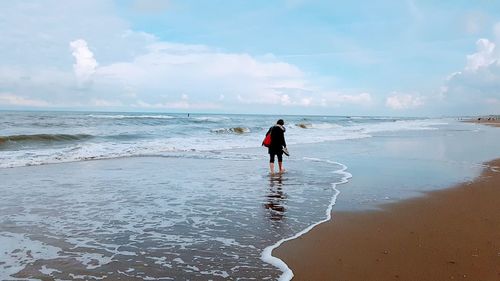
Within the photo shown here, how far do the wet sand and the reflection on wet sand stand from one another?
38.0 inches

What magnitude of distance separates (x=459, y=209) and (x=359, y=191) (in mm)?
2260

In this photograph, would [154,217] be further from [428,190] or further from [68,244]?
[428,190]

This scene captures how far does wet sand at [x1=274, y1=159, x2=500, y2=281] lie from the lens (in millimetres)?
4422

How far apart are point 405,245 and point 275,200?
344 cm

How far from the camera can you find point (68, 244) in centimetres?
545

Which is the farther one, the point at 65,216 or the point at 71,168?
the point at 71,168

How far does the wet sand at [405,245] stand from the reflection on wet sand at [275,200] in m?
0.97

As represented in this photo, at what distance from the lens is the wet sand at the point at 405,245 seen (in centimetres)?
442

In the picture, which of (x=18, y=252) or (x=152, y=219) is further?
(x=152, y=219)

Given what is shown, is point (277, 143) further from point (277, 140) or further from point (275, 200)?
point (275, 200)

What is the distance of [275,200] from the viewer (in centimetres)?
838

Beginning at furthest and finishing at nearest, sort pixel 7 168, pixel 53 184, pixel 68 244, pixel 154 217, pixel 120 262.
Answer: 1. pixel 7 168
2. pixel 53 184
3. pixel 154 217
4. pixel 68 244
5. pixel 120 262

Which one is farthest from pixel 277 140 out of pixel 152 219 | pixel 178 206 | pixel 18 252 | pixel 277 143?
pixel 18 252

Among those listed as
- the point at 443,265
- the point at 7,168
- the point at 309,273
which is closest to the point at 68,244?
the point at 309,273
